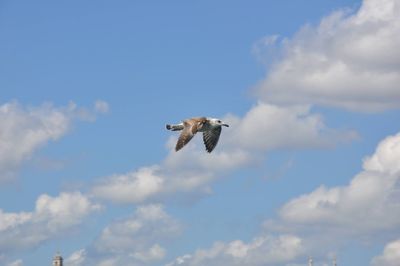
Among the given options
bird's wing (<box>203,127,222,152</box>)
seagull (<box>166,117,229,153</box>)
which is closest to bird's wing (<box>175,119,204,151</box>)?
seagull (<box>166,117,229,153</box>)

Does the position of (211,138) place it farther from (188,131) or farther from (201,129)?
(188,131)

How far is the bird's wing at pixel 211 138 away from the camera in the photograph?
8956cm

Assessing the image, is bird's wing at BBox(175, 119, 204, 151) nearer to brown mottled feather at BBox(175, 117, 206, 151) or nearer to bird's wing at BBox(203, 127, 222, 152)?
brown mottled feather at BBox(175, 117, 206, 151)

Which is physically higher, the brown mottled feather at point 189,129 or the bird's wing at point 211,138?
the bird's wing at point 211,138

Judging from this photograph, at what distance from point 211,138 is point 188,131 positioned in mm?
7450

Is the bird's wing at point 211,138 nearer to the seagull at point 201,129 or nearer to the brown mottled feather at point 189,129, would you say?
the seagull at point 201,129

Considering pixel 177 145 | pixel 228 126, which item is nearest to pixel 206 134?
pixel 228 126

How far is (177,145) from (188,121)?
535 cm

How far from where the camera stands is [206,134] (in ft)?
294

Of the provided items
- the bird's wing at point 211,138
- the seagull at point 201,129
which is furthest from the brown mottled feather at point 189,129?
the bird's wing at point 211,138

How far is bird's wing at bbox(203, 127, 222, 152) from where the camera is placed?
89562 mm

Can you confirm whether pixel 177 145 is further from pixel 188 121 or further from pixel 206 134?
pixel 206 134

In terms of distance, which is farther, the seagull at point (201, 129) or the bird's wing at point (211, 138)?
the bird's wing at point (211, 138)

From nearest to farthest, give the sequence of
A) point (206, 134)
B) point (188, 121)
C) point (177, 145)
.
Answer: point (177, 145), point (188, 121), point (206, 134)
